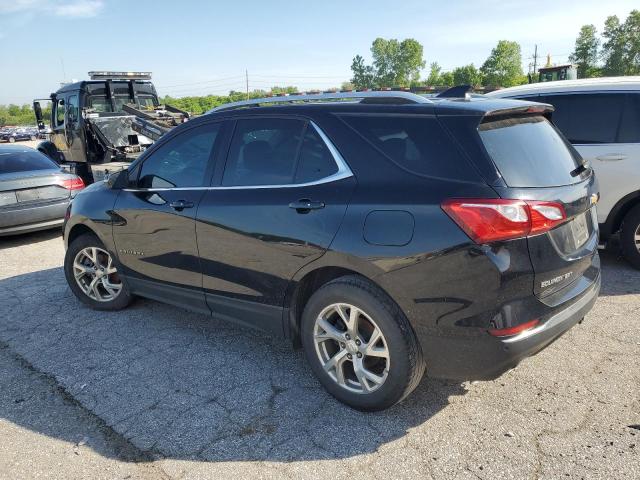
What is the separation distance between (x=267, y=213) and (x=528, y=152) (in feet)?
5.08

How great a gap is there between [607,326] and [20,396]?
425 centimetres

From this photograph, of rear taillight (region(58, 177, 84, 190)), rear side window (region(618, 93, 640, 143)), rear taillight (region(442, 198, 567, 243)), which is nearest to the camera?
rear taillight (region(442, 198, 567, 243))

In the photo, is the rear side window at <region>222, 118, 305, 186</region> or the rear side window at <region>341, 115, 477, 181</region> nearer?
the rear side window at <region>341, 115, 477, 181</region>

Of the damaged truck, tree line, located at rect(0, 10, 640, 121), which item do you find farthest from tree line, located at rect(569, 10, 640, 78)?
the damaged truck

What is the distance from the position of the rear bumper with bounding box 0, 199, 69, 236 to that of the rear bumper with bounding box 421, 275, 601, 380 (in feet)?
22.0

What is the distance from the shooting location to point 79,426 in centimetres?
294

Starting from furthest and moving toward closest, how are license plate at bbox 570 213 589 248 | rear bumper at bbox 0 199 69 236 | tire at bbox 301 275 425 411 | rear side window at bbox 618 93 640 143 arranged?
1. rear bumper at bbox 0 199 69 236
2. rear side window at bbox 618 93 640 143
3. license plate at bbox 570 213 589 248
4. tire at bbox 301 275 425 411

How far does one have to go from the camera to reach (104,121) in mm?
11594

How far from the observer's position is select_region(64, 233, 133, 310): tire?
4.59 meters

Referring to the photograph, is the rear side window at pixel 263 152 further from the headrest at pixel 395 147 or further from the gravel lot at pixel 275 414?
the gravel lot at pixel 275 414

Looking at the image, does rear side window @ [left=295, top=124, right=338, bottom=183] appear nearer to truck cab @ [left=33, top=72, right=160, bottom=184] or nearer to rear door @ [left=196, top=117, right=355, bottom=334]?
rear door @ [left=196, top=117, right=355, bottom=334]

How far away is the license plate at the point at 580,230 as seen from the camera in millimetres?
2787

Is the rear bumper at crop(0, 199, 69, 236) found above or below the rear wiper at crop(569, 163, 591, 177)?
below

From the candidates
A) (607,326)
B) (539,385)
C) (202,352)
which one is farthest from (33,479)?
(607,326)
